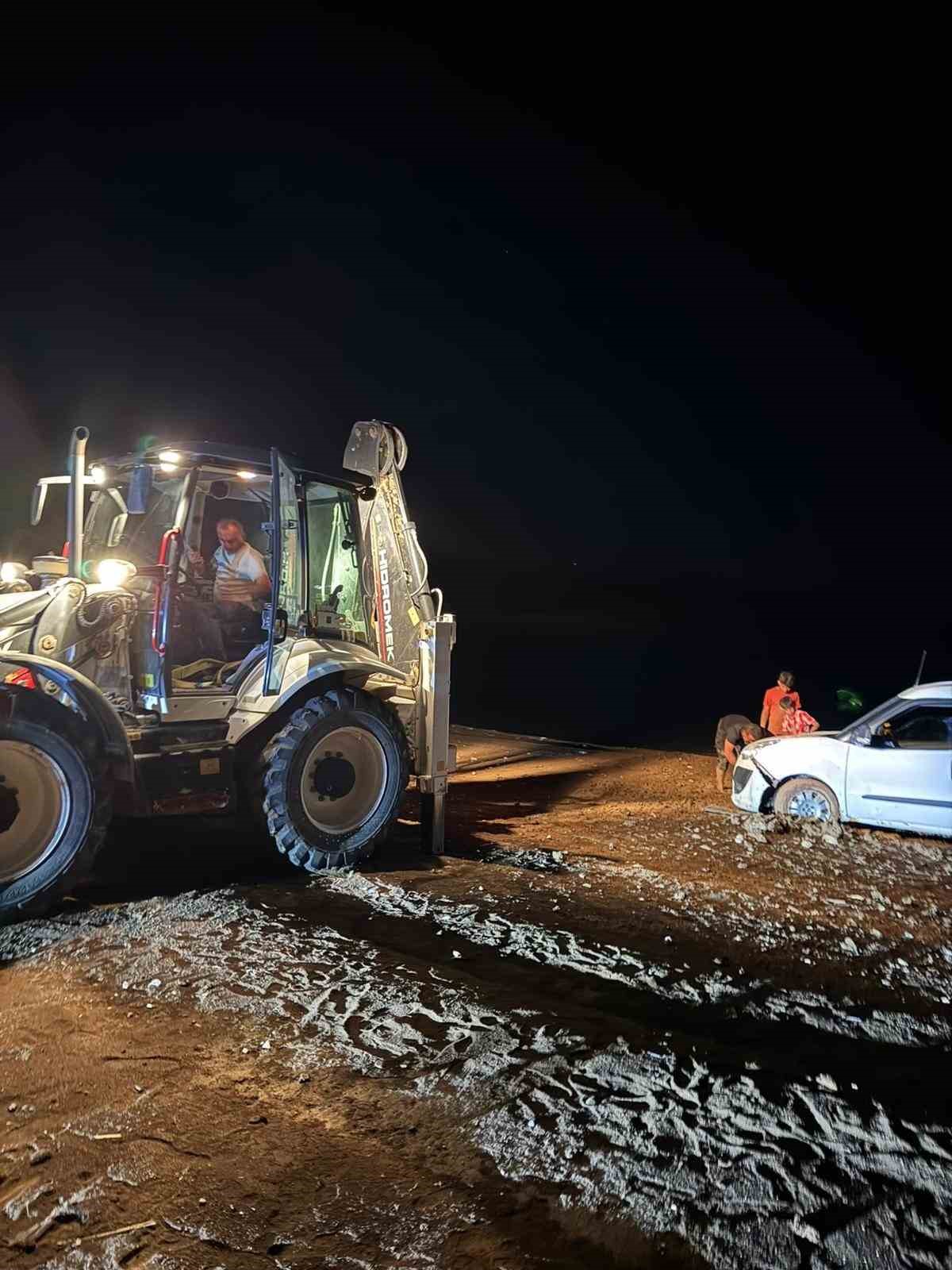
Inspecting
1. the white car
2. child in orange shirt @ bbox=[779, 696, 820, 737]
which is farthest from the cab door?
child in orange shirt @ bbox=[779, 696, 820, 737]

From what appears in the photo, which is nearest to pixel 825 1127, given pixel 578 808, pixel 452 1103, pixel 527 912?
pixel 452 1103

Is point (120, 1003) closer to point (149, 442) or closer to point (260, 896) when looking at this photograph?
point (260, 896)

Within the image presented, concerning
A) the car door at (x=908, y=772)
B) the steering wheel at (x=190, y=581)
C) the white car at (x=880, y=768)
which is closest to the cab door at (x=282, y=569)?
the steering wheel at (x=190, y=581)

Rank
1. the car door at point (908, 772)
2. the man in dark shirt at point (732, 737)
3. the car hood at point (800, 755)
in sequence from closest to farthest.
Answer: the car door at point (908, 772)
the car hood at point (800, 755)
the man in dark shirt at point (732, 737)

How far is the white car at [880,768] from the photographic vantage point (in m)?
8.13

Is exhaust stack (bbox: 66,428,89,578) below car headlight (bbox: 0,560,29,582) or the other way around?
the other way around

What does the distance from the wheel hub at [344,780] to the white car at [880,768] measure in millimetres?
4517

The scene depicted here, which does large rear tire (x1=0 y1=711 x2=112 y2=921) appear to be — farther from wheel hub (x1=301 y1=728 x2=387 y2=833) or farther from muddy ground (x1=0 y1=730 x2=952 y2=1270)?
wheel hub (x1=301 y1=728 x2=387 y2=833)

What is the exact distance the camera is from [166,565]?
623 cm

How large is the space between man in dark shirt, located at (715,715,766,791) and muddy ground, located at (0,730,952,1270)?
15.2 feet

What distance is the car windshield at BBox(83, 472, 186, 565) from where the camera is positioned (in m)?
6.60

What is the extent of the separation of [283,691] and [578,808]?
4.79 meters

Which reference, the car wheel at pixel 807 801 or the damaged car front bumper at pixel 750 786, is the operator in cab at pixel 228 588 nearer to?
the damaged car front bumper at pixel 750 786

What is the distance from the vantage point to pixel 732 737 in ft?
37.9
